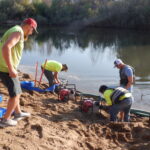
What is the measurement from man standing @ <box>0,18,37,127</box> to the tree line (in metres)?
38.4

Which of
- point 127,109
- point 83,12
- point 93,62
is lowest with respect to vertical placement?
point 127,109

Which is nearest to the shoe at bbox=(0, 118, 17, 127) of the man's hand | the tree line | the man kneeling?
the man's hand

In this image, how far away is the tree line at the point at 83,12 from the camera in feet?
140

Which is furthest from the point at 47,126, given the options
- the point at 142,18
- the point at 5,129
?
the point at 142,18

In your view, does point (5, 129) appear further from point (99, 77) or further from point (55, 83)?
point (99, 77)

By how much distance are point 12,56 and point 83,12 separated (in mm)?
44743

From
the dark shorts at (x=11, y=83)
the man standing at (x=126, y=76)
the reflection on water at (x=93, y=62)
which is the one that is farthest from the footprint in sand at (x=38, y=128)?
the reflection on water at (x=93, y=62)

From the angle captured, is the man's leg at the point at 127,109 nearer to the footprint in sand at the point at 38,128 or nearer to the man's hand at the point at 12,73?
the footprint in sand at the point at 38,128

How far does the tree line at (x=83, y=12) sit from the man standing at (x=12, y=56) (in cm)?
3844

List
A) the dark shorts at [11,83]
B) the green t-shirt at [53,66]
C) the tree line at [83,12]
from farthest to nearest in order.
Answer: the tree line at [83,12], the green t-shirt at [53,66], the dark shorts at [11,83]

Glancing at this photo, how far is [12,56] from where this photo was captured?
522cm

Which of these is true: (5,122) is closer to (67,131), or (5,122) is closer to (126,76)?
(67,131)

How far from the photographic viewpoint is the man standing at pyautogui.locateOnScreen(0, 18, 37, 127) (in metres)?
4.90

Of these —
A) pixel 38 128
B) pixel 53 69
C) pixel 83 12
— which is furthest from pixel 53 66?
pixel 83 12
